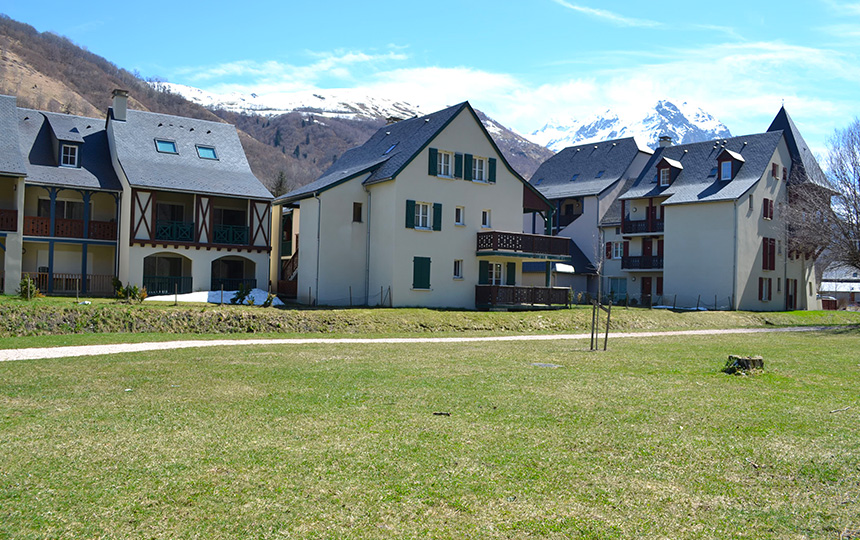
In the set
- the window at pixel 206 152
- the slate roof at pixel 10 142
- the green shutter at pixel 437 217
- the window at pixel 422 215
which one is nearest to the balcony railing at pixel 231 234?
the window at pixel 206 152

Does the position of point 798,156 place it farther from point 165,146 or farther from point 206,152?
point 165,146

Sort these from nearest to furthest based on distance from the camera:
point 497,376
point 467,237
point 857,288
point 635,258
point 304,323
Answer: point 497,376 → point 304,323 → point 467,237 → point 635,258 → point 857,288

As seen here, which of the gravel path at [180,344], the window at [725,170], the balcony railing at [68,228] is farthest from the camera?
the window at [725,170]

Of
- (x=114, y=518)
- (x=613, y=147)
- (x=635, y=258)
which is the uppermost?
(x=613, y=147)

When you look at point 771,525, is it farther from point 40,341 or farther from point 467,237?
point 467,237

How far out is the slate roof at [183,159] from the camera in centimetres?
3378

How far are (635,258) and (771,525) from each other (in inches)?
1827

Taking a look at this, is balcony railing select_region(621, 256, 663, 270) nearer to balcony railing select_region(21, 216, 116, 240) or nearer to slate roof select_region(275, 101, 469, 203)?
slate roof select_region(275, 101, 469, 203)

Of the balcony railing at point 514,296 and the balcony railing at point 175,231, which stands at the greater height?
the balcony railing at point 175,231

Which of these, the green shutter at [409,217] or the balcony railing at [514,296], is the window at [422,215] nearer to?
the green shutter at [409,217]

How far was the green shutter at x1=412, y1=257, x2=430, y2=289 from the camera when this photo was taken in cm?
3369

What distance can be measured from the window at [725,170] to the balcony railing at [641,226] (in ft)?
16.3

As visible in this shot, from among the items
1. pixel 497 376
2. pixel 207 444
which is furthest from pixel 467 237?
pixel 207 444

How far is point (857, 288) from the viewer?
90.5 metres
